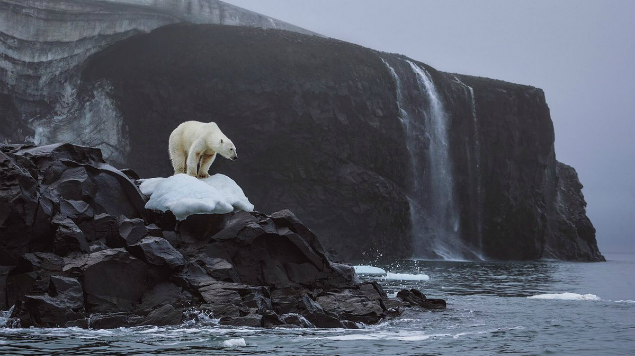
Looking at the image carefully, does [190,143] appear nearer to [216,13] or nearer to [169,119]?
[169,119]

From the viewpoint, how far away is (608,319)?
65.8ft

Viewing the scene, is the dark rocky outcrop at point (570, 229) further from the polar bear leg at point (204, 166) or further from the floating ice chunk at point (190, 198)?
the floating ice chunk at point (190, 198)

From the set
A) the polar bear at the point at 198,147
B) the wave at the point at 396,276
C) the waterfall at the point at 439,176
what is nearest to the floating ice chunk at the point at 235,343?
the polar bear at the point at 198,147

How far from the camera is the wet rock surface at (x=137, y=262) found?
613 inches

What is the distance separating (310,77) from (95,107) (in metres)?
17.1

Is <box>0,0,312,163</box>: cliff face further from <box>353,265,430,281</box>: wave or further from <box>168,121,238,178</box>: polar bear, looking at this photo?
<box>168,121,238,178</box>: polar bear

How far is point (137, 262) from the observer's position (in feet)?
53.5

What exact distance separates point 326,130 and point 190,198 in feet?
139

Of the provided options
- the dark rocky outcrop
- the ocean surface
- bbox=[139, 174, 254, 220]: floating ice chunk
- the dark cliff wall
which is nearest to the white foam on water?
the ocean surface

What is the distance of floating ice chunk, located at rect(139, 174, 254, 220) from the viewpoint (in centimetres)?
1908

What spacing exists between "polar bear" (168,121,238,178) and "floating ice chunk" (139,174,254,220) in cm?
101

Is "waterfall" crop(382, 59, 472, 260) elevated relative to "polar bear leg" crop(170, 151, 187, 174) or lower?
elevated

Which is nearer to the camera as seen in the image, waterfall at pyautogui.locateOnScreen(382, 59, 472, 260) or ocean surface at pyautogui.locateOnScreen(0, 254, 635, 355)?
ocean surface at pyautogui.locateOnScreen(0, 254, 635, 355)

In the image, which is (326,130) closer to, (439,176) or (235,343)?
(439,176)
